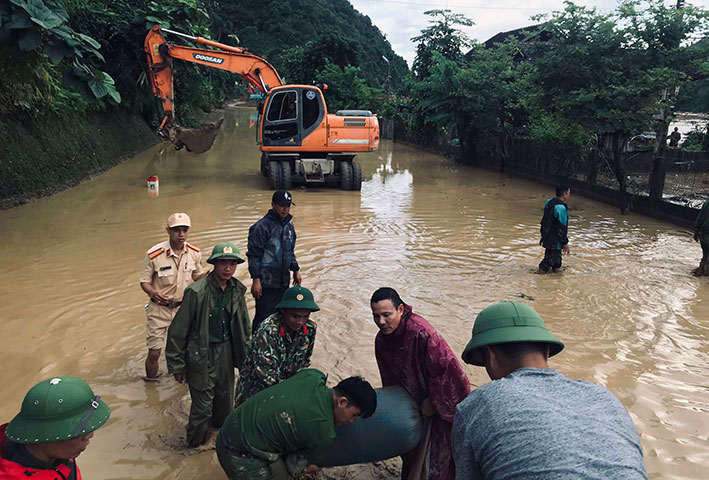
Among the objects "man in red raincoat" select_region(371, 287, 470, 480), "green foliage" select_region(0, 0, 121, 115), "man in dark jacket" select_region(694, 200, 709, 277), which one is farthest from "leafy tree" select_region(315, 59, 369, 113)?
"man in red raincoat" select_region(371, 287, 470, 480)

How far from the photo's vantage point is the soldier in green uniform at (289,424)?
2.64 m

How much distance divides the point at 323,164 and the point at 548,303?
9235 millimetres

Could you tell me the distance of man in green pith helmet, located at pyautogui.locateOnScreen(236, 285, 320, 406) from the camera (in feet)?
10.8

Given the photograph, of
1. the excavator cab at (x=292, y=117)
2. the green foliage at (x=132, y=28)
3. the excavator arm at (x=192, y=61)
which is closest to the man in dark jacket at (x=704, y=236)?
the excavator cab at (x=292, y=117)

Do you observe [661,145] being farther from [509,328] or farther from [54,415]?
[54,415]

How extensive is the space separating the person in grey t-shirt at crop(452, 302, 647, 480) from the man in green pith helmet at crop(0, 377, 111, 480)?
4.57 feet

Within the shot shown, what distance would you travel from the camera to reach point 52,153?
13.4 m

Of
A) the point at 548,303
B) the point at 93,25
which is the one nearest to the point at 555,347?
the point at 548,303

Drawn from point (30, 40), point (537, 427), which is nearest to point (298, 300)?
point (537, 427)

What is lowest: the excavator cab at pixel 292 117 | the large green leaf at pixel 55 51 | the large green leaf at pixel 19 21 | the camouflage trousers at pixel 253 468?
the camouflage trousers at pixel 253 468

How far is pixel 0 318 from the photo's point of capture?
241 inches

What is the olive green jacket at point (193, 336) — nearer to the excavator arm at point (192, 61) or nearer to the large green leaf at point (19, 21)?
the large green leaf at point (19, 21)

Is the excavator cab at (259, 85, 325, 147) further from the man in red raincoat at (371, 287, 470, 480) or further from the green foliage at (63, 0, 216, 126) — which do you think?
the man in red raincoat at (371, 287, 470, 480)

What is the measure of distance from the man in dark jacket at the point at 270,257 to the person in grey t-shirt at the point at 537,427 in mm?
3463
